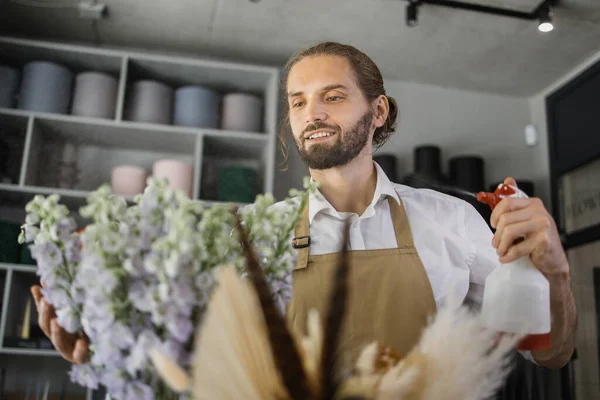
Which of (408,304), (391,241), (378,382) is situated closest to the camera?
(378,382)

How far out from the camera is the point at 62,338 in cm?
60

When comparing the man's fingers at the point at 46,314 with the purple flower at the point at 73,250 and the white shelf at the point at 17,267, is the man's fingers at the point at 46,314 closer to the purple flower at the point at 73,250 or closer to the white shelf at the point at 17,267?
the purple flower at the point at 73,250

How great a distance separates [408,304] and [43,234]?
61cm

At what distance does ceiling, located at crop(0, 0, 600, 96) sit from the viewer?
181 cm

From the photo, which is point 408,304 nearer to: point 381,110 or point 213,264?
point 381,110

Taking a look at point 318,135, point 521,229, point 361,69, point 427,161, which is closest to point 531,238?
point 521,229

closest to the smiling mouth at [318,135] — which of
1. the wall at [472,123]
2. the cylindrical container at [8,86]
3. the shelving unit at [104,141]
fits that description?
the wall at [472,123]

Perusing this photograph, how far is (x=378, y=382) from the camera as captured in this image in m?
0.47

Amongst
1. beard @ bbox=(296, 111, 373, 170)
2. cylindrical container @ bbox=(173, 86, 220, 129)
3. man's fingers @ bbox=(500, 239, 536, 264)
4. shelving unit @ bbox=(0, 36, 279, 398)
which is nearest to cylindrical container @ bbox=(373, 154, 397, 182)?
shelving unit @ bbox=(0, 36, 279, 398)

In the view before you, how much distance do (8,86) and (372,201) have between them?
1706 mm

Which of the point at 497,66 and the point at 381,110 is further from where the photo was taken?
the point at 497,66

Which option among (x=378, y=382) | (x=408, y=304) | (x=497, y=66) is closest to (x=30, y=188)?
(x=408, y=304)

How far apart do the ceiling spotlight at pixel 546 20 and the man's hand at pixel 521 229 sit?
1.41 metres

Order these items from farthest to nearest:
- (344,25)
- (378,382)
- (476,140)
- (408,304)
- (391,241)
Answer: (476,140) → (344,25) → (391,241) → (408,304) → (378,382)
